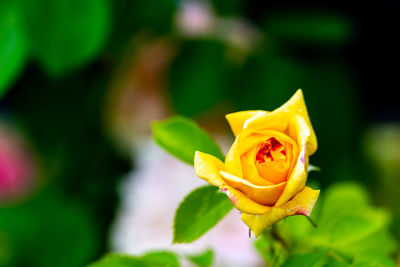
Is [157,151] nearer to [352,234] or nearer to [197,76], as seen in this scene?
[197,76]

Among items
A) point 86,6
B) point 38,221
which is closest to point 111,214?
point 38,221

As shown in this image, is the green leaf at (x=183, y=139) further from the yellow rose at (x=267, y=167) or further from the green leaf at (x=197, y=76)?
the green leaf at (x=197, y=76)

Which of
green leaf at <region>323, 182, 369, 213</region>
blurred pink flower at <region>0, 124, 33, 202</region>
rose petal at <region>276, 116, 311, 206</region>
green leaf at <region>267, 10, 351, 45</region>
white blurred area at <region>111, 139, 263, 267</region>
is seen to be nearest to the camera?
rose petal at <region>276, 116, 311, 206</region>

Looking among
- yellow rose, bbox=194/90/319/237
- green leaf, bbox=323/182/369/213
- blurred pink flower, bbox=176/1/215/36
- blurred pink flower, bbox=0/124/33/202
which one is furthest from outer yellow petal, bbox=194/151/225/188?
blurred pink flower, bbox=0/124/33/202

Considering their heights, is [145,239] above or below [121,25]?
below

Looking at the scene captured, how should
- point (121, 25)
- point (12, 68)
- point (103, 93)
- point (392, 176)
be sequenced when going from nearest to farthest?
1. point (12, 68)
2. point (121, 25)
3. point (103, 93)
4. point (392, 176)

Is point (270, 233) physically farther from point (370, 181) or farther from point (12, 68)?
point (370, 181)

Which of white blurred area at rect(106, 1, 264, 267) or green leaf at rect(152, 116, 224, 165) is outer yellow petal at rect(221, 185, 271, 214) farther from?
white blurred area at rect(106, 1, 264, 267)
